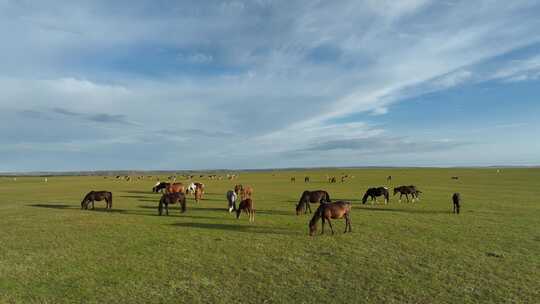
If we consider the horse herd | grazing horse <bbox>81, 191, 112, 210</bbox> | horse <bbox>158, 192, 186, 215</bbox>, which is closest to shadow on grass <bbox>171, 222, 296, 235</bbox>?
the horse herd

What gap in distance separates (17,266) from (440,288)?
13953 mm

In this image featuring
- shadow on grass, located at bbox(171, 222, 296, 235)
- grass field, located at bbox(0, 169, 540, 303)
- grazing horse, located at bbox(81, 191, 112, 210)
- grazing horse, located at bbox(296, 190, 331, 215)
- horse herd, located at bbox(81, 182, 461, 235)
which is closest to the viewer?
grass field, located at bbox(0, 169, 540, 303)

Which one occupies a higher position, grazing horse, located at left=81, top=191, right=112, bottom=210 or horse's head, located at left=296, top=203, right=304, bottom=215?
grazing horse, located at left=81, top=191, right=112, bottom=210

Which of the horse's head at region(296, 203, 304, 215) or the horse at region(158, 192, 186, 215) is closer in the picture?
the horse's head at region(296, 203, 304, 215)

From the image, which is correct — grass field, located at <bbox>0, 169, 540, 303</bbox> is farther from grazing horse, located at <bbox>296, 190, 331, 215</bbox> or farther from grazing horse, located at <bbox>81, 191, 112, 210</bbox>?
grazing horse, located at <bbox>81, 191, 112, 210</bbox>

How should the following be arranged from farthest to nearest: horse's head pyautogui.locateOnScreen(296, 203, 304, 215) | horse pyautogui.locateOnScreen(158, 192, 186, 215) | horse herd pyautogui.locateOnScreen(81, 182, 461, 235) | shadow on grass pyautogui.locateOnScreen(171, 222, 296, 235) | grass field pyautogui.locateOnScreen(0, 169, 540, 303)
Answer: horse pyautogui.locateOnScreen(158, 192, 186, 215) < horse's head pyautogui.locateOnScreen(296, 203, 304, 215) < shadow on grass pyautogui.locateOnScreen(171, 222, 296, 235) < horse herd pyautogui.locateOnScreen(81, 182, 461, 235) < grass field pyautogui.locateOnScreen(0, 169, 540, 303)

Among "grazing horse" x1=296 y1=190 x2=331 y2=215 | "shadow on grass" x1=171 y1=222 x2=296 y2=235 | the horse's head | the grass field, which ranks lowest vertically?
the grass field

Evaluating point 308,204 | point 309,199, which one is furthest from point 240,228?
point 309,199

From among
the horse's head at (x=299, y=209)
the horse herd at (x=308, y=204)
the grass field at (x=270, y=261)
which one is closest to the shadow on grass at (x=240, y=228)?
the grass field at (x=270, y=261)

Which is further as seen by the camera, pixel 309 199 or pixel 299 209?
pixel 309 199

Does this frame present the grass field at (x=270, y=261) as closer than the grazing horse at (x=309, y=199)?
Yes

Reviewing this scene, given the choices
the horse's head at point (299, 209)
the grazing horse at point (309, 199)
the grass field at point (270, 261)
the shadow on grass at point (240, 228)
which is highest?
the grazing horse at point (309, 199)

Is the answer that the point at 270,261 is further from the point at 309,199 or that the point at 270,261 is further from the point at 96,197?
the point at 96,197

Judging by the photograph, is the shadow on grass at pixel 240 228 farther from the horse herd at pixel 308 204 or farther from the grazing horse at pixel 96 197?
the grazing horse at pixel 96 197
